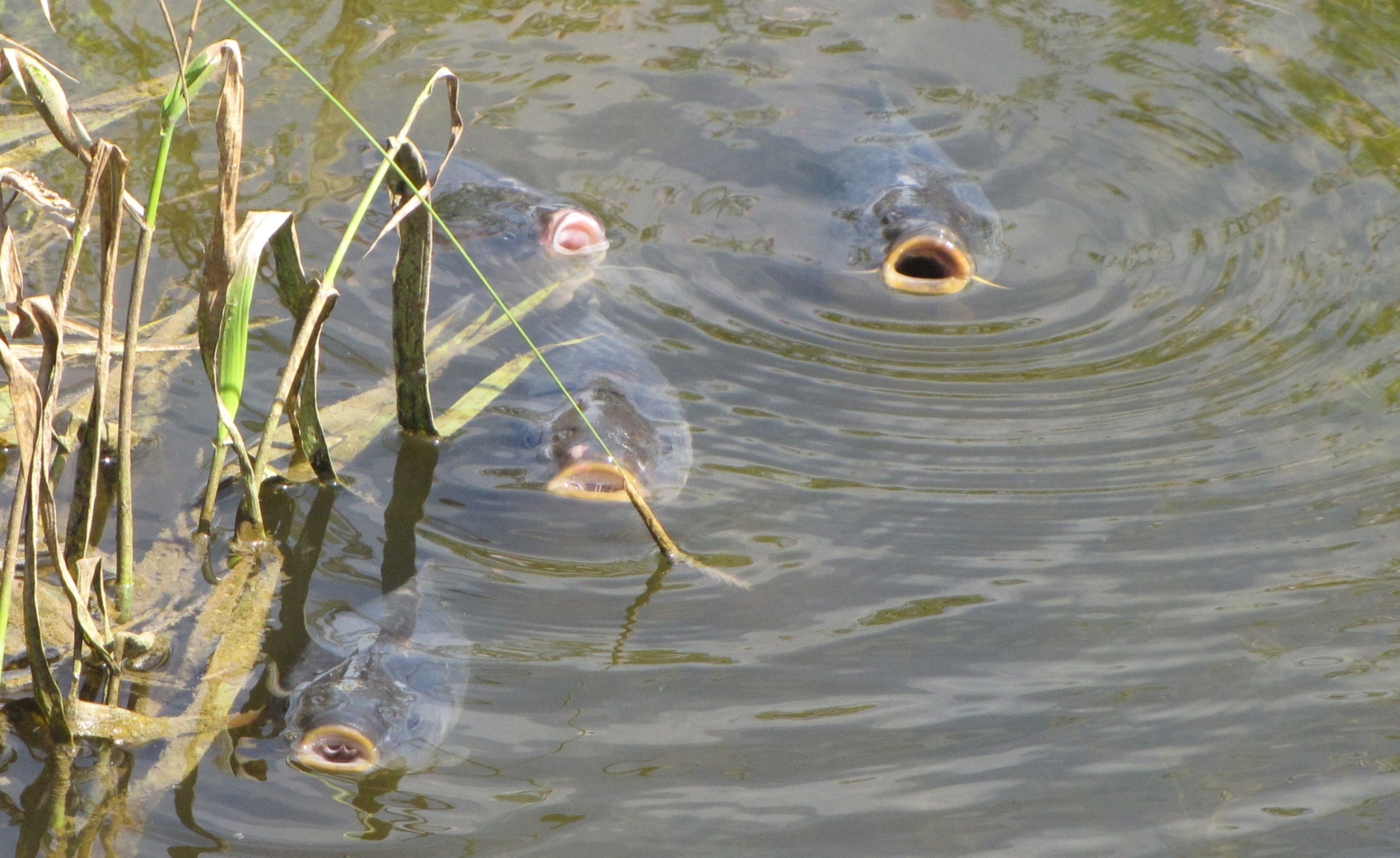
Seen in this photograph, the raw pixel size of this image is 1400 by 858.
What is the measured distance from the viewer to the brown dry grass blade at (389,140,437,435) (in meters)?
3.03

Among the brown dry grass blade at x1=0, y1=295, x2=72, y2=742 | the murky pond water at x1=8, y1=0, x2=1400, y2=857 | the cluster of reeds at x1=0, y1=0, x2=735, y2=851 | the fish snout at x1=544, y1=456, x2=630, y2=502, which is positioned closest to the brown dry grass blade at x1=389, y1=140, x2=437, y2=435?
the cluster of reeds at x1=0, y1=0, x2=735, y2=851

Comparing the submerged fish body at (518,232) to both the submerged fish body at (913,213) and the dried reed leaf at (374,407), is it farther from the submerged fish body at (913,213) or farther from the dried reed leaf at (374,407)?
the submerged fish body at (913,213)

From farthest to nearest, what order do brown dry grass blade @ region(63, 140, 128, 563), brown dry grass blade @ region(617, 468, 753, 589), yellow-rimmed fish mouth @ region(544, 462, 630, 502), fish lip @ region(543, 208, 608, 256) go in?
fish lip @ region(543, 208, 608, 256) → yellow-rimmed fish mouth @ region(544, 462, 630, 502) → brown dry grass blade @ region(617, 468, 753, 589) → brown dry grass blade @ region(63, 140, 128, 563)

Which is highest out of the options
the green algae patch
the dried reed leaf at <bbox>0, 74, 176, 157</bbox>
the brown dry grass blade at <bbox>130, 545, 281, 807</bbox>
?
the dried reed leaf at <bbox>0, 74, 176, 157</bbox>

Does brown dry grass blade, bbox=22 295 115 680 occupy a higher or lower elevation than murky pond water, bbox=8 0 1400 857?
higher

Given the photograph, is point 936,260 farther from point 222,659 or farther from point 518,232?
point 222,659

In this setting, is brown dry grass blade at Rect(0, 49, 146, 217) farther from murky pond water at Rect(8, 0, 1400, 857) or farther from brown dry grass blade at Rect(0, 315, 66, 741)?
murky pond water at Rect(8, 0, 1400, 857)

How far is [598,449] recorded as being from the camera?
3.40m

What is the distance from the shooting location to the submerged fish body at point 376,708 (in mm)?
2672

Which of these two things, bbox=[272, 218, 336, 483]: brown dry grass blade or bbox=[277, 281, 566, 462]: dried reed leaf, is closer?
bbox=[272, 218, 336, 483]: brown dry grass blade

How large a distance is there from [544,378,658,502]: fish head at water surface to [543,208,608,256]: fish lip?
1044mm

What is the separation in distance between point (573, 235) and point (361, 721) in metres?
2.25

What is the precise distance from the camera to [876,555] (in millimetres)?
3314

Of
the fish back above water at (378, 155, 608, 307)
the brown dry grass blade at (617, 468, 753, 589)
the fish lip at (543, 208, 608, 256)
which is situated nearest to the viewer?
the brown dry grass blade at (617, 468, 753, 589)
